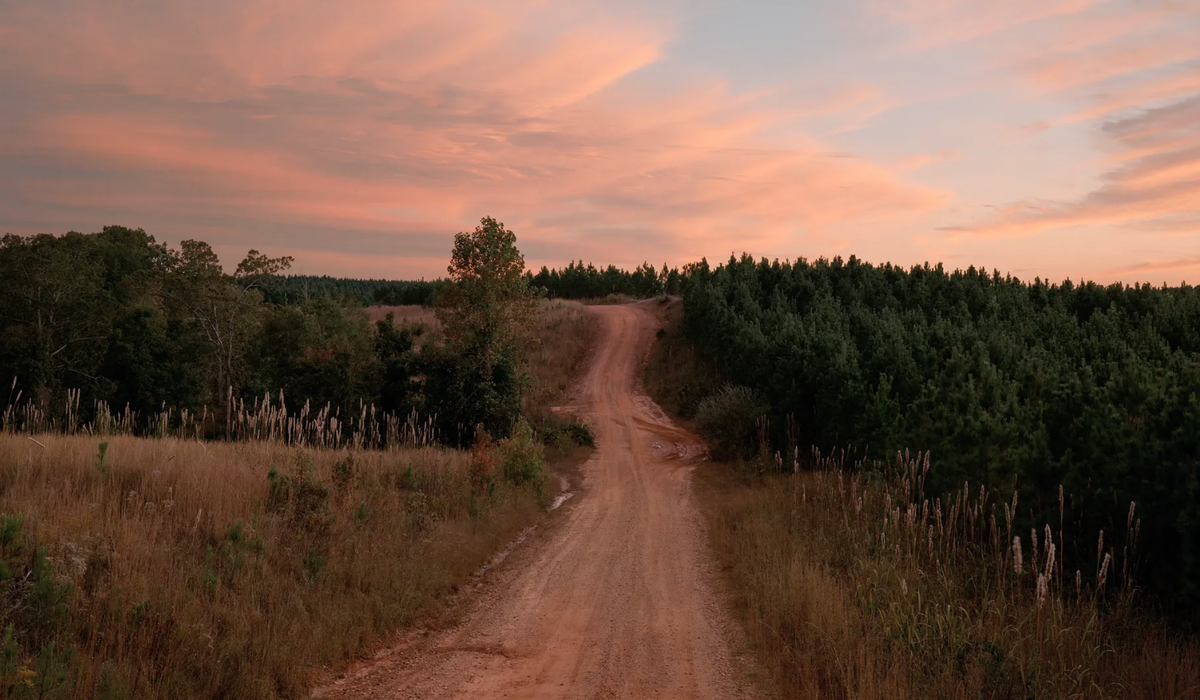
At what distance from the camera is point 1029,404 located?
502 inches

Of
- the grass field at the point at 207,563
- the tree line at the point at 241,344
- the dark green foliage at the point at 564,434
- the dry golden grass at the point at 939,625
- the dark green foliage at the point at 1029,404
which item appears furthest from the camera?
the dark green foliage at the point at 564,434

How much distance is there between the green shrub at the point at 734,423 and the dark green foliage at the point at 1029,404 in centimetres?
71

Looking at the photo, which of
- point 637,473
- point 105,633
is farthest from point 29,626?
point 637,473

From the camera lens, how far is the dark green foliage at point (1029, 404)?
25.8 feet

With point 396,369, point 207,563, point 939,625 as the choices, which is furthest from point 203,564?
point 396,369

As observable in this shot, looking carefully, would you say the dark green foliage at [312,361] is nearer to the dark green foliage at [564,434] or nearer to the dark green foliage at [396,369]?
the dark green foliage at [396,369]

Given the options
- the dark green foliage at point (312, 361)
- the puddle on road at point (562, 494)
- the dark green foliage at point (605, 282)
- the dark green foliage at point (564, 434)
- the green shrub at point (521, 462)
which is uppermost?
the dark green foliage at point (605, 282)

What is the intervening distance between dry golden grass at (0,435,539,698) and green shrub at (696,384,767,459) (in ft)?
44.1

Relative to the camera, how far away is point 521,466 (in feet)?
61.6

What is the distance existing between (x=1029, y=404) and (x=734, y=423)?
12.6m

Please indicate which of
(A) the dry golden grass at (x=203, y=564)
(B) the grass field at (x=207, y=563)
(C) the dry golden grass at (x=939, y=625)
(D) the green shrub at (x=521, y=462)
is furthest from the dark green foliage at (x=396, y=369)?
(C) the dry golden grass at (x=939, y=625)

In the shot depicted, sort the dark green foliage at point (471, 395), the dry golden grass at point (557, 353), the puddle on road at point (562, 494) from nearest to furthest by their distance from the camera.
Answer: the puddle on road at point (562, 494), the dark green foliage at point (471, 395), the dry golden grass at point (557, 353)

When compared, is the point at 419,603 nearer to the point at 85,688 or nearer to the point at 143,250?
the point at 85,688

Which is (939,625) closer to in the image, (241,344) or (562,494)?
(562,494)
